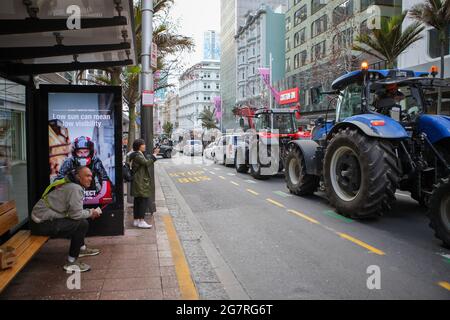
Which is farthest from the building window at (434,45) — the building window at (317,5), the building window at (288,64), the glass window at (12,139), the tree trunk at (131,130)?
the building window at (288,64)

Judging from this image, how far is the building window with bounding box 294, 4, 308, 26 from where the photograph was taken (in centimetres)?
4503

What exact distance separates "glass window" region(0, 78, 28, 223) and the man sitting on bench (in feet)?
5.32

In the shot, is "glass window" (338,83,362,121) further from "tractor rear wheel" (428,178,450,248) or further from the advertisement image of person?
the advertisement image of person

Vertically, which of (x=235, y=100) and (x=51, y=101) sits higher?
(x=235, y=100)

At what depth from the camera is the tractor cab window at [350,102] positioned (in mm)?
8548

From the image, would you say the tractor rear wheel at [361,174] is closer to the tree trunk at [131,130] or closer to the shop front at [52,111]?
the shop front at [52,111]

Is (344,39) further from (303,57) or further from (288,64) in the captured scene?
(288,64)

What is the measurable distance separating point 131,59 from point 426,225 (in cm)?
643

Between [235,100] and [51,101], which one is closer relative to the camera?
[51,101]


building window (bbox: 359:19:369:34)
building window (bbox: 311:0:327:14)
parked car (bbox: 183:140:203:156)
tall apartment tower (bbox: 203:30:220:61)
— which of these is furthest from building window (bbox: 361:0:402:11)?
tall apartment tower (bbox: 203:30:220:61)
